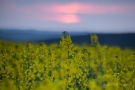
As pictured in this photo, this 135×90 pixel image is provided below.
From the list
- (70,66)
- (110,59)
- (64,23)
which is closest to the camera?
(70,66)

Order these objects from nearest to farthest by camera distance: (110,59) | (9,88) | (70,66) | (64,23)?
(9,88)
(70,66)
(110,59)
(64,23)

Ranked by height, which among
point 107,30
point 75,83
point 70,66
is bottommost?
point 75,83

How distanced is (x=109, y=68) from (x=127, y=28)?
36.0 inches

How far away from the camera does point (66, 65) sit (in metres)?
4.70

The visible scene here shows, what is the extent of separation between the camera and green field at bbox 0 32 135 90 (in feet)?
14.9

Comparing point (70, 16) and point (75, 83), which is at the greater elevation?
point (70, 16)

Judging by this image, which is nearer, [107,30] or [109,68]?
[109,68]

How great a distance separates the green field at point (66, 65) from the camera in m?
4.55

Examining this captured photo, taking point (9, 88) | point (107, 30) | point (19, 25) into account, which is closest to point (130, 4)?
point (107, 30)

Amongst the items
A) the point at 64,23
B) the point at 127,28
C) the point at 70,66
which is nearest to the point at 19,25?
the point at 64,23

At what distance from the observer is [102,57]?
15.8ft

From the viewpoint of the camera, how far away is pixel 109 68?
15.8 ft

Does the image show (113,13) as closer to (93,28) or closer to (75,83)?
(93,28)

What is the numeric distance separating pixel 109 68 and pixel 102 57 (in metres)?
0.25
